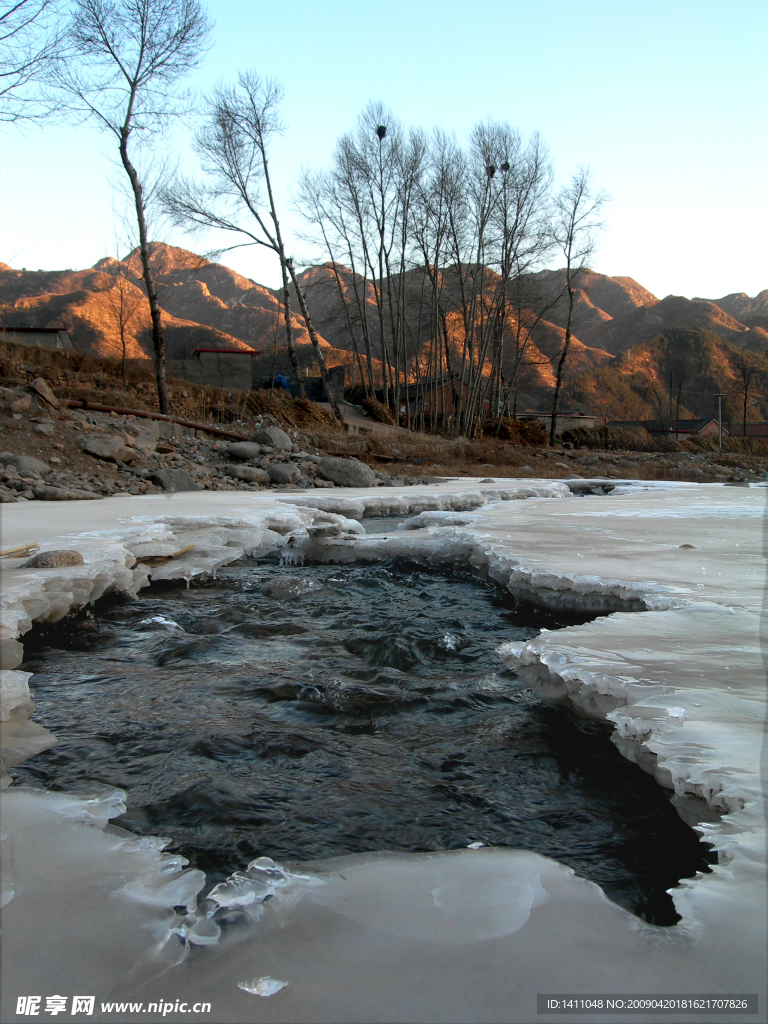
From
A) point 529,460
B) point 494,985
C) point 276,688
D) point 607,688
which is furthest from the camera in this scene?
point 529,460

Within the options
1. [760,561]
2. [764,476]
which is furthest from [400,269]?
[760,561]

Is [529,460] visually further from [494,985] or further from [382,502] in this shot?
[494,985]

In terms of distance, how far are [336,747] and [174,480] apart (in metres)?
8.38

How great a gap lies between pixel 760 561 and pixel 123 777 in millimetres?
3886

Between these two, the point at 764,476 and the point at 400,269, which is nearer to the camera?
the point at 764,476

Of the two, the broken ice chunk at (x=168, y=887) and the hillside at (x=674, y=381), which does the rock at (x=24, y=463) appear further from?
the hillside at (x=674, y=381)

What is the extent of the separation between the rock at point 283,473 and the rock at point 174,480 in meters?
1.44

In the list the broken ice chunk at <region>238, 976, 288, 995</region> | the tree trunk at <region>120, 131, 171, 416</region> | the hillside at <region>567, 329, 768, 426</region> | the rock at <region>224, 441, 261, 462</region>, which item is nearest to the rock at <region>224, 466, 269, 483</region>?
the rock at <region>224, 441, 261, 462</region>

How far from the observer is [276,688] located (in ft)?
8.99

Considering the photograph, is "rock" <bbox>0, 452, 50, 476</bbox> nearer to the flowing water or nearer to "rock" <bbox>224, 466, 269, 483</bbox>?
"rock" <bbox>224, 466, 269, 483</bbox>

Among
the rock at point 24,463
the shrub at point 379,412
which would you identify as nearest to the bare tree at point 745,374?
the shrub at point 379,412

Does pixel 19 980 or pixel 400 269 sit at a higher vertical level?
pixel 400 269

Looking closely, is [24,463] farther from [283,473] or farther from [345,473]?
[345,473]

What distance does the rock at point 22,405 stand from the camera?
33.0 ft
